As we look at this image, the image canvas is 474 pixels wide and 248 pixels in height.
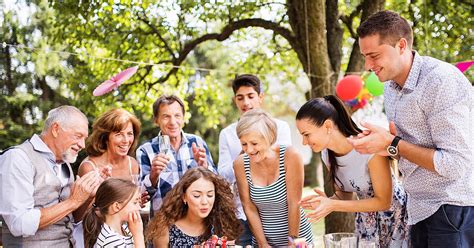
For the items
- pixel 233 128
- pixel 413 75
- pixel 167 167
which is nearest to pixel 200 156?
pixel 167 167

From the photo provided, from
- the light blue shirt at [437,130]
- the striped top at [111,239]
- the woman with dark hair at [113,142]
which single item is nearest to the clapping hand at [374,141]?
the light blue shirt at [437,130]

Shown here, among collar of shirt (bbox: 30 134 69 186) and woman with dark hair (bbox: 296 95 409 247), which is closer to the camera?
woman with dark hair (bbox: 296 95 409 247)

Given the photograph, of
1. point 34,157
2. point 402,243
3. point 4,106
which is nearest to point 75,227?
point 34,157

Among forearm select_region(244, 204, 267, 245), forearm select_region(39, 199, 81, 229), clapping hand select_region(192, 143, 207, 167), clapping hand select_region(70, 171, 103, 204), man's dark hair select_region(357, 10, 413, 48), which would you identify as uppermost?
man's dark hair select_region(357, 10, 413, 48)

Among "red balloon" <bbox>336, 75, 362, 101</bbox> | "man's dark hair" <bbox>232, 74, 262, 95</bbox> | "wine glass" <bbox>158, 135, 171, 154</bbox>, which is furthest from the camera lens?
"red balloon" <bbox>336, 75, 362, 101</bbox>

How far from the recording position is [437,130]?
231 cm

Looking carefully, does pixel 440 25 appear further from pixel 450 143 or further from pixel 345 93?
pixel 450 143

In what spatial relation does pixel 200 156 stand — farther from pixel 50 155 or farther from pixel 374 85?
pixel 374 85

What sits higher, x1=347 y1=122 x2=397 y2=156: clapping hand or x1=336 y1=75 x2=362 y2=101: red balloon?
x1=336 y1=75 x2=362 y2=101: red balloon

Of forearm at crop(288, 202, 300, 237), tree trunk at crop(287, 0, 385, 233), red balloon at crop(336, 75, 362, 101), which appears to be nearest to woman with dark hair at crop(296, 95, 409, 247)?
forearm at crop(288, 202, 300, 237)

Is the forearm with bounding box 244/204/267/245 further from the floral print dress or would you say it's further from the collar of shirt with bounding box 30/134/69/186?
the collar of shirt with bounding box 30/134/69/186

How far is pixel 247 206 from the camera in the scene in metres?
3.38

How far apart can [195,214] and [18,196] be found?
3.13 feet

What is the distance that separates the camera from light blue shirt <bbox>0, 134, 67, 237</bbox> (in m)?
2.89
